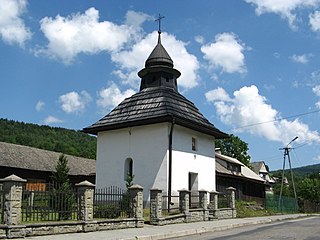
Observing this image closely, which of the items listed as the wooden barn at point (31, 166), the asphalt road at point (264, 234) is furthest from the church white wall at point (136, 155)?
the wooden barn at point (31, 166)

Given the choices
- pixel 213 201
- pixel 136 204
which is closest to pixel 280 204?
pixel 213 201

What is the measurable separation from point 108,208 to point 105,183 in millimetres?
8136

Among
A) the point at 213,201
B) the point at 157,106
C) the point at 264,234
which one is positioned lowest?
the point at 264,234

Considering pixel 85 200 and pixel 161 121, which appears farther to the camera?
pixel 161 121

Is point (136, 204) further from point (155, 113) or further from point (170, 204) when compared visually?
point (155, 113)

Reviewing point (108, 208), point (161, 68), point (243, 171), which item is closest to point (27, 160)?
point (161, 68)

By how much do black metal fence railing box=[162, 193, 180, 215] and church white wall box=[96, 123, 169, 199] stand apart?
0.88 metres

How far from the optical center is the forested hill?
69.9 meters

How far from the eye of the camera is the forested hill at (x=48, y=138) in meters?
69.9

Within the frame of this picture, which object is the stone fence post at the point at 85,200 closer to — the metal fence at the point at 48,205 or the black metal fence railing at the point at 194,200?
the metal fence at the point at 48,205

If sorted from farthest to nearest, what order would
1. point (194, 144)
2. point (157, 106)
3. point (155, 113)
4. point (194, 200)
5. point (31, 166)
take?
point (31, 166) < point (194, 144) < point (157, 106) < point (194, 200) < point (155, 113)

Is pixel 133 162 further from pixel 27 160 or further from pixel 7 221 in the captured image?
pixel 27 160

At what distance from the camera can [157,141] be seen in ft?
79.9

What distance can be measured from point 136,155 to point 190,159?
3376mm
